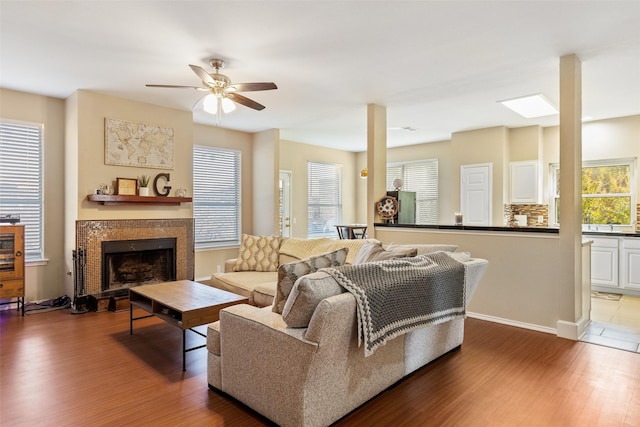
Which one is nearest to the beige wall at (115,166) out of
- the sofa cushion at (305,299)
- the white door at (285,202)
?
the white door at (285,202)

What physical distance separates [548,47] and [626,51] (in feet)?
2.48

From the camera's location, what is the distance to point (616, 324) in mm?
4039

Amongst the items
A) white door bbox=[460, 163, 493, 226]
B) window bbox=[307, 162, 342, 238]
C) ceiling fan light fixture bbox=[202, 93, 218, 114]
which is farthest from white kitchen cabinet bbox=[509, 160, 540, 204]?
ceiling fan light fixture bbox=[202, 93, 218, 114]

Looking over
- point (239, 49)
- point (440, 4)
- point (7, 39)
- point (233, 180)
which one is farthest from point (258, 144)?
point (440, 4)

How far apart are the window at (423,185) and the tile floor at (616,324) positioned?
3.44 metres

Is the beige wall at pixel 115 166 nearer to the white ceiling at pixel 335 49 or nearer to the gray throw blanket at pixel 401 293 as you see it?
the white ceiling at pixel 335 49

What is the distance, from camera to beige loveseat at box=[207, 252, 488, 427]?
1.96 m

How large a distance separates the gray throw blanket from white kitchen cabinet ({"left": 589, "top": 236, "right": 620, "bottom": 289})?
3.94 m

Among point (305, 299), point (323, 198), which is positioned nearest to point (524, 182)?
point (323, 198)

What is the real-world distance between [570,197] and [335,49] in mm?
2615

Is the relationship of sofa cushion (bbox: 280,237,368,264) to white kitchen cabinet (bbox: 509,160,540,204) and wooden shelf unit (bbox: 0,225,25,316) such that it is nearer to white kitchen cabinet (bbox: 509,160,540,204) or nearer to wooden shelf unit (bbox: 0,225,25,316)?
wooden shelf unit (bbox: 0,225,25,316)

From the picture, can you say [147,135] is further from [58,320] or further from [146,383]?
[146,383]

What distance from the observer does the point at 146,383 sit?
269cm

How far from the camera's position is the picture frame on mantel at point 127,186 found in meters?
4.91
